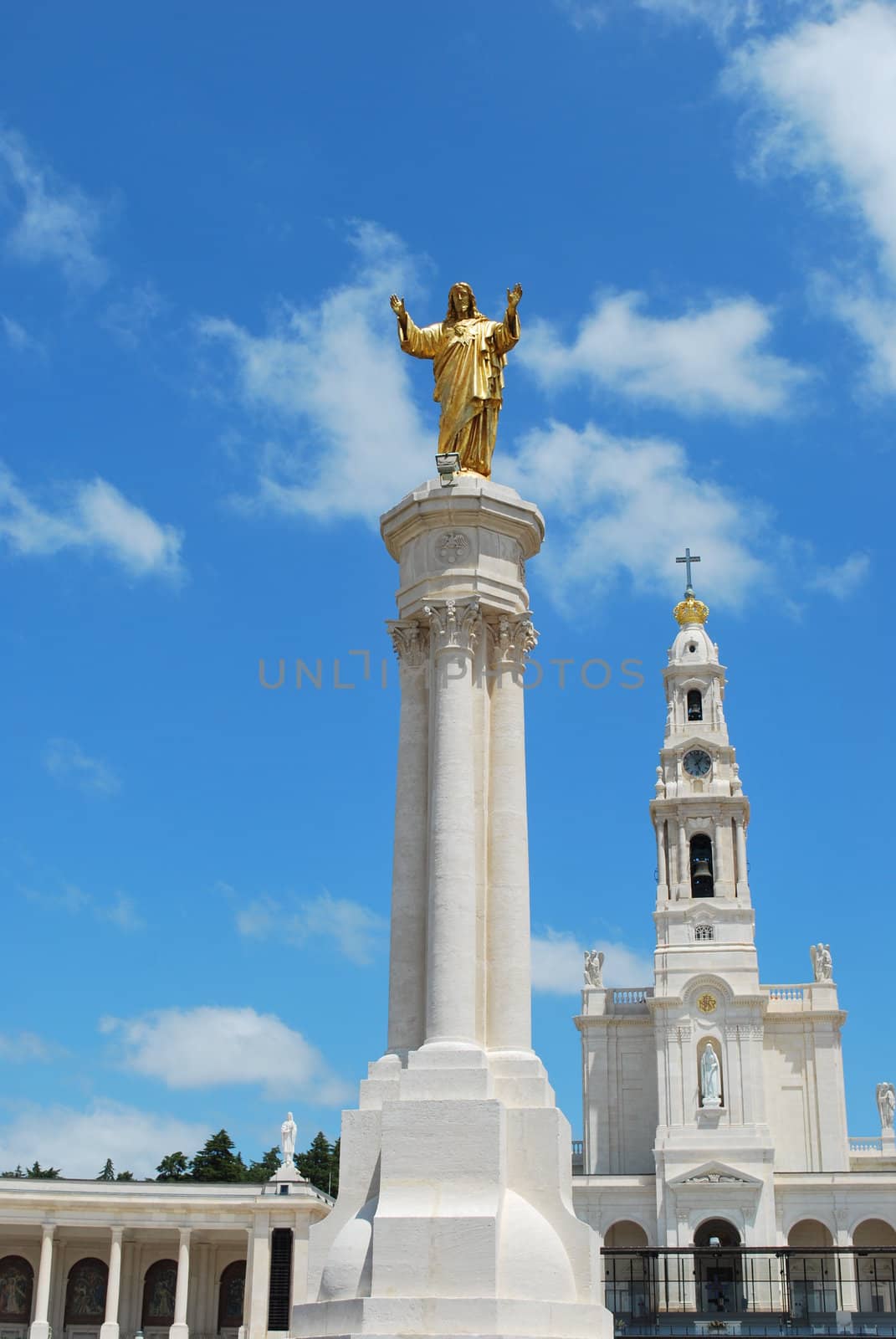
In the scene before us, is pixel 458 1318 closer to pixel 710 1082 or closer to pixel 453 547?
pixel 453 547

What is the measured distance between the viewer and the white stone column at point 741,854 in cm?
8038

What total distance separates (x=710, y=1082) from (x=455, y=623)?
6023cm

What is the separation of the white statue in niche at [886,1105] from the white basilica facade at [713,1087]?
70 mm

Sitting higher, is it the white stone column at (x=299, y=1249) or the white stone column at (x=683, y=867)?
the white stone column at (x=683, y=867)

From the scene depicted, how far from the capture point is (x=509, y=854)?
2108cm

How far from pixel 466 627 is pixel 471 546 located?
4.39 ft

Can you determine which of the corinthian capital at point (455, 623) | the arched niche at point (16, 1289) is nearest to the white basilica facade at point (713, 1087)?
the arched niche at point (16, 1289)

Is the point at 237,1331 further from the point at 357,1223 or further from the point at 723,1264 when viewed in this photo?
the point at 357,1223

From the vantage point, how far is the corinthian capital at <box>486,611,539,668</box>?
2205 cm

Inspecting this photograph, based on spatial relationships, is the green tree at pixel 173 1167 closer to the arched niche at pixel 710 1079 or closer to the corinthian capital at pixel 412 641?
the arched niche at pixel 710 1079

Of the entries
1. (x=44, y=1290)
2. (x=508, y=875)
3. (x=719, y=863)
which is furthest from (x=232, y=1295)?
(x=508, y=875)

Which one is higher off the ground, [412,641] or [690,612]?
[690,612]

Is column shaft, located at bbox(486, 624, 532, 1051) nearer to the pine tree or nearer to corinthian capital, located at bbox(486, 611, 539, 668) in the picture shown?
corinthian capital, located at bbox(486, 611, 539, 668)

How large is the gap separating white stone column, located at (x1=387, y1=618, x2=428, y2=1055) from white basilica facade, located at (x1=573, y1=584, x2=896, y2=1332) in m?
51.4
